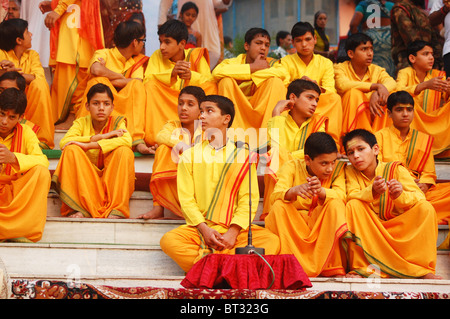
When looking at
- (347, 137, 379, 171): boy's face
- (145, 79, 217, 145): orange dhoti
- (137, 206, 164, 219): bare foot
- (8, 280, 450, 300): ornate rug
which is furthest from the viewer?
(145, 79, 217, 145): orange dhoti

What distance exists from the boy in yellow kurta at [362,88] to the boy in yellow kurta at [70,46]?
2.41 meters

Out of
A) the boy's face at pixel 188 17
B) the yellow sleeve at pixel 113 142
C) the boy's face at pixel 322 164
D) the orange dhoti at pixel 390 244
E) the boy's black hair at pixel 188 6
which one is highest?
the boy's black hair at pixel 188 6

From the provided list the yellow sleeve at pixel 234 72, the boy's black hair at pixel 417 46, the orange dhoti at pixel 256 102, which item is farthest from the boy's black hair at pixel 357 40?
the yellow sleeve at pixel 234 72

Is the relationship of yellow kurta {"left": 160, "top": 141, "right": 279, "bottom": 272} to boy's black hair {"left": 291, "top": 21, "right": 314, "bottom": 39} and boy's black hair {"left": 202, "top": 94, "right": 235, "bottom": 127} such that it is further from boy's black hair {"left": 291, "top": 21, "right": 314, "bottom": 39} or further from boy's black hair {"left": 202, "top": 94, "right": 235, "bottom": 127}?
boy's black hair {"left": 291, "top": 21, "right": 314, "bottom": 39}

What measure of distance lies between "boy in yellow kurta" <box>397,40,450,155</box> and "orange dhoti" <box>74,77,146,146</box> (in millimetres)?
2379

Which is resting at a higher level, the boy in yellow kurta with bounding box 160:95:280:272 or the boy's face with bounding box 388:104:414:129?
the boy's face with bounding box 388:104:414:129

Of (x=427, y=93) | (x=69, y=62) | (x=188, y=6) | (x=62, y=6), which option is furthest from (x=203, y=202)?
(x=188, y=6)

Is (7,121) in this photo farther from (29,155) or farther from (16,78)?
(16,78)

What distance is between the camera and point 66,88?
7645 mm

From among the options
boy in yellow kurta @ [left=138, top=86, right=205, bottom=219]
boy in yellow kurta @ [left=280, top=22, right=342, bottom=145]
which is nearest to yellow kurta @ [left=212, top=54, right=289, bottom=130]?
boy in yellow kurta @ [left=280, top=22, right=342, bottom=145]

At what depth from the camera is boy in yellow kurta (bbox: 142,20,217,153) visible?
6926 millimetres

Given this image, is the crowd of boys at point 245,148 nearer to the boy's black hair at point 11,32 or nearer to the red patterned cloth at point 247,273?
the boy's black hair at point 11,32

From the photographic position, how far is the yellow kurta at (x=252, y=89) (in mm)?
6922
